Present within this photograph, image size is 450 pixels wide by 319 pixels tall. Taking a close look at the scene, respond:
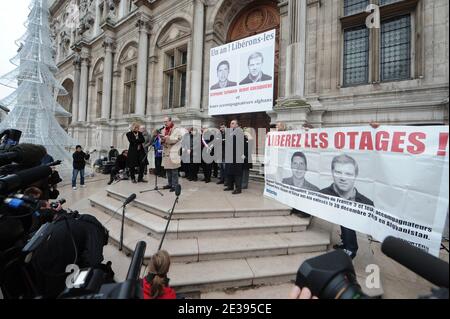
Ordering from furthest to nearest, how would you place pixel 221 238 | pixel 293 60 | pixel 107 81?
pixel 107 81, pixel 293 60, pixel 221 238

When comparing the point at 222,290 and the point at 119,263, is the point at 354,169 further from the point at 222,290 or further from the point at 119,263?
the point at 119,263

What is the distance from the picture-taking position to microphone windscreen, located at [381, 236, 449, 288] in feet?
3.37

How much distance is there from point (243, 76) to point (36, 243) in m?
7.71

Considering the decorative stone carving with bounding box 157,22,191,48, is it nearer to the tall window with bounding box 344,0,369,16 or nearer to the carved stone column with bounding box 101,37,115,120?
the carved stone column with bounding box 101,37,115,120

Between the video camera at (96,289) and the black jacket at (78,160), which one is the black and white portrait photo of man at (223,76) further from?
the video camera at (96,289)

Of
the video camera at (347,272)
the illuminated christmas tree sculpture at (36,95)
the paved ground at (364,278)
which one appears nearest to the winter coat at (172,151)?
the paved ground at (364,278)

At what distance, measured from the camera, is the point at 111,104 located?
14.8 metres

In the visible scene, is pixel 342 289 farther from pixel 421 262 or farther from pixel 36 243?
pixel 36 243

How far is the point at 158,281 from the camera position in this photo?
178 cm

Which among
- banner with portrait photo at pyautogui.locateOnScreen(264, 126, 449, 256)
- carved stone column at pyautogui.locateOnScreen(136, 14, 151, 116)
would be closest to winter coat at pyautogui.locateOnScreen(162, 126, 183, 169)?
banner with portrait photo at pyautogui.locateOnScreen(264, 126, 449, 256)

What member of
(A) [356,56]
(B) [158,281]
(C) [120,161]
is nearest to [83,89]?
(C) [120,161]

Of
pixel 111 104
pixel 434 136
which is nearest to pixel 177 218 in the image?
pixel 434 136

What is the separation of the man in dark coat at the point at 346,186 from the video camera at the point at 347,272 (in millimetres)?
1949
